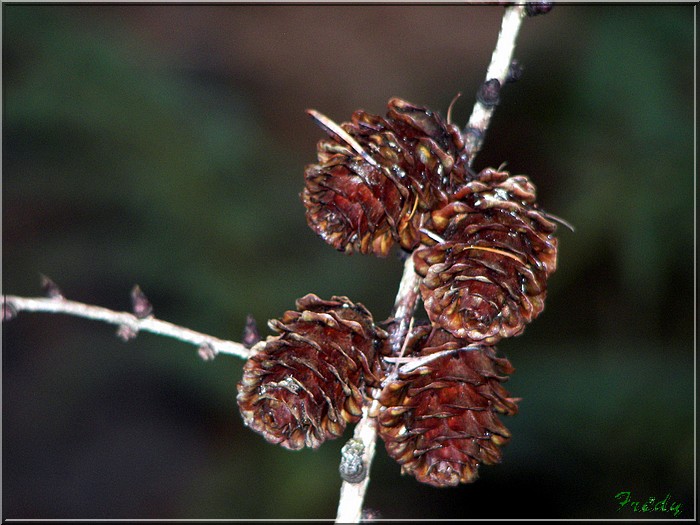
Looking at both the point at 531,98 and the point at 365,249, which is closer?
the point at 365,249

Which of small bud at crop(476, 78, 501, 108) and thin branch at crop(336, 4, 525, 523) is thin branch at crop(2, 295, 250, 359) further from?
small bud at crop(476, 78, 501, 108)

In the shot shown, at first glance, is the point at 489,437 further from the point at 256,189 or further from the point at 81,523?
the point at 81,523

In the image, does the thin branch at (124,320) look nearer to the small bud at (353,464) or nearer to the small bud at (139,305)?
the small bud at (139,305)

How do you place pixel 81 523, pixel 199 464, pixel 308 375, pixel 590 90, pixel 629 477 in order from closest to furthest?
pixel 308 375 → pixel 629 477 → pixel 590 90 → pixel 81 523 → pixel 199 464

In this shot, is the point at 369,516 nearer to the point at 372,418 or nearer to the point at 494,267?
the point at 372,418

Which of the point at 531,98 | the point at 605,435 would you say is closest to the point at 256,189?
the point at 531,98

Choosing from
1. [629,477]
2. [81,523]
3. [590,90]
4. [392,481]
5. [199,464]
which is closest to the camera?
[629,477]

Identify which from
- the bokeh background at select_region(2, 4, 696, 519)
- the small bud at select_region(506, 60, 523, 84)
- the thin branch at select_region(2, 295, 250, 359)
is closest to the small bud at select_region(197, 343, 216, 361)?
the thin branch at select_region(2, 295, 250, 359)
